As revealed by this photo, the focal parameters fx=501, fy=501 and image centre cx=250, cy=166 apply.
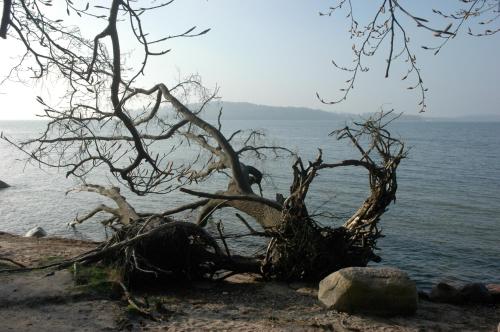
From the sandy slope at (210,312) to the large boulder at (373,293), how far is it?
16cm

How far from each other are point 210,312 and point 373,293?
2477 mm

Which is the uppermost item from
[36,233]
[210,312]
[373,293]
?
[373,293]

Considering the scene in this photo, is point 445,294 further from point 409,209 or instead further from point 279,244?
point 409,209

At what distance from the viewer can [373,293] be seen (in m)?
7.55

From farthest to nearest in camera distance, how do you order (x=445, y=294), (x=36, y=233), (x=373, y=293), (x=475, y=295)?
(x=36, y=233), (x=445, y=294), (x=475, y=295), (x=373, y=293)

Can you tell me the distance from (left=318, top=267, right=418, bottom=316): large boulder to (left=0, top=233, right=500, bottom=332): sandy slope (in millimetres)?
157

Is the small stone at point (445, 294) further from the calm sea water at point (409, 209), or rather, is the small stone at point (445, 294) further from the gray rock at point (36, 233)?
the gray rock at point (36, 233)

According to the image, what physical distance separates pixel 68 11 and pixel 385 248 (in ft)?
40.8

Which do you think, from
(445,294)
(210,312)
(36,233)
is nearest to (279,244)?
(210,312)

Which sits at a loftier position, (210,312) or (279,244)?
(279,244)

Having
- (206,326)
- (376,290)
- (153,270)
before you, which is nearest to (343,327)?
(376,290)

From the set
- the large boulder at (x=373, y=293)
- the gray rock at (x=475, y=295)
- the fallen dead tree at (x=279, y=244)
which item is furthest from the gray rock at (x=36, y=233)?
the gray rock at (x=475, y=295)

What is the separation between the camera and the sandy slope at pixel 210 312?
685cm

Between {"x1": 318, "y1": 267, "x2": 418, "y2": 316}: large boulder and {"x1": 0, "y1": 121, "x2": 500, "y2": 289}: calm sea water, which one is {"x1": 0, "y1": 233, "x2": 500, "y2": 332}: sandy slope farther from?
{"x1": 0, "y1": 121, "x2": 500, "y2": 289}: calm sea water
